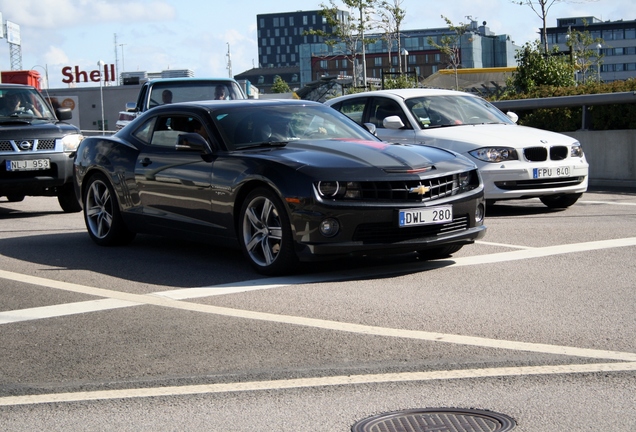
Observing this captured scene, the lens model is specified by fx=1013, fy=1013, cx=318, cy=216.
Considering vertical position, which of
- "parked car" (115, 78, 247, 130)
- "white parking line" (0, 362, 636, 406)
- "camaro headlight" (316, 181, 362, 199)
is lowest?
"white parking line" (0, 362, 636, 406)

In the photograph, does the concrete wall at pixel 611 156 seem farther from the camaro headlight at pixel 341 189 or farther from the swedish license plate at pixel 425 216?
the camaro headlight at pixel 341 189

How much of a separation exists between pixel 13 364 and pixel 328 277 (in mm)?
3019

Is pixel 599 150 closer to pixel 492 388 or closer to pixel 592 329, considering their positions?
pixel 592 329

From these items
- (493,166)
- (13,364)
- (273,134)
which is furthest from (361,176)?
(493,166)

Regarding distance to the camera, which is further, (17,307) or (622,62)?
(622,62)

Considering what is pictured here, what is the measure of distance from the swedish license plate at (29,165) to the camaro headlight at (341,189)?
6.98m

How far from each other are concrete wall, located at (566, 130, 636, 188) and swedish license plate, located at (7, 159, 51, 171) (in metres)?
8.30

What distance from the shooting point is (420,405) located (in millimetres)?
4254

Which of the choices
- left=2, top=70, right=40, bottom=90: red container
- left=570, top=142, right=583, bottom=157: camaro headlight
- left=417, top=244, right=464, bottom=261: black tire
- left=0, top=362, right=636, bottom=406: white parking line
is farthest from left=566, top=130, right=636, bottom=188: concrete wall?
left=2, top=70, right=40, bottom=90: red container

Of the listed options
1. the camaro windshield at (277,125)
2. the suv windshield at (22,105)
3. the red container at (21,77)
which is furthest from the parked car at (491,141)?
the red container at (21,77)

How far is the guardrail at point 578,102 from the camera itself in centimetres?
1513

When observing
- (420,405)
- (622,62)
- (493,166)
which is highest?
(622,62)

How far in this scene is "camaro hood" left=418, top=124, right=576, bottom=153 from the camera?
468 inches

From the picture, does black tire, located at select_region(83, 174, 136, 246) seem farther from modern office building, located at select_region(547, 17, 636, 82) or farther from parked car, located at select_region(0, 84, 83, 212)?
modern office building, located at select_region(547, 17, 636, 82)
